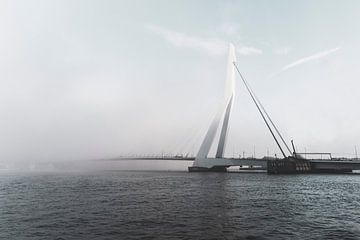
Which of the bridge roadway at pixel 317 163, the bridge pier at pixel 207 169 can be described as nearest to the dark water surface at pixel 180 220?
the bridge roadway at pixel 317 163

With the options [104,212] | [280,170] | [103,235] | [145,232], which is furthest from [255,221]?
[280,170]

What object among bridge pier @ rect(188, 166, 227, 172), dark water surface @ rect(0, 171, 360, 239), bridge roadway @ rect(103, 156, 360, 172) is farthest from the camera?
bridge pier @ rect(188, 166, 227, 172)

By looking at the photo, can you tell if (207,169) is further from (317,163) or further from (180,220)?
(180,220)

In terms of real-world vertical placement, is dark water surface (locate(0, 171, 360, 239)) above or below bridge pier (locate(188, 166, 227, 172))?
below

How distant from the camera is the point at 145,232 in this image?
19422 millimetres

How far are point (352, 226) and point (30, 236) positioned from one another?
68.0ft

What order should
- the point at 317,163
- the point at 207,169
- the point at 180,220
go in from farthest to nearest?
the point at 207,169, the point at 317,163, the point at 180,220

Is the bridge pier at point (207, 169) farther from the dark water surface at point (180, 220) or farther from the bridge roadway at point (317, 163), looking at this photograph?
the dark water surface at point (180, 220)

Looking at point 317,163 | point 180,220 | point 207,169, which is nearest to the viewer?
point 180,220

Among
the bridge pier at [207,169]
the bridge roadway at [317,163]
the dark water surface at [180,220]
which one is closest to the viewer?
the dark water surface at [180,220]

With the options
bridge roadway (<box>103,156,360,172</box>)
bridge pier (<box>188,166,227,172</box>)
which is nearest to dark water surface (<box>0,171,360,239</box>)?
Answer: bridge roadway (<box>103,156,360,172</box>)

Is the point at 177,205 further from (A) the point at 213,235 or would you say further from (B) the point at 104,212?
(A) the point at 213,235

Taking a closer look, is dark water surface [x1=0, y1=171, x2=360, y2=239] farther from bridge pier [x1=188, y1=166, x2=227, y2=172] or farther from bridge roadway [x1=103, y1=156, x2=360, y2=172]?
bridge pier [x1=188, y1=166, x2=227, y2=172]

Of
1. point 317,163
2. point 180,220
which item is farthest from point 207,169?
point 180,220
